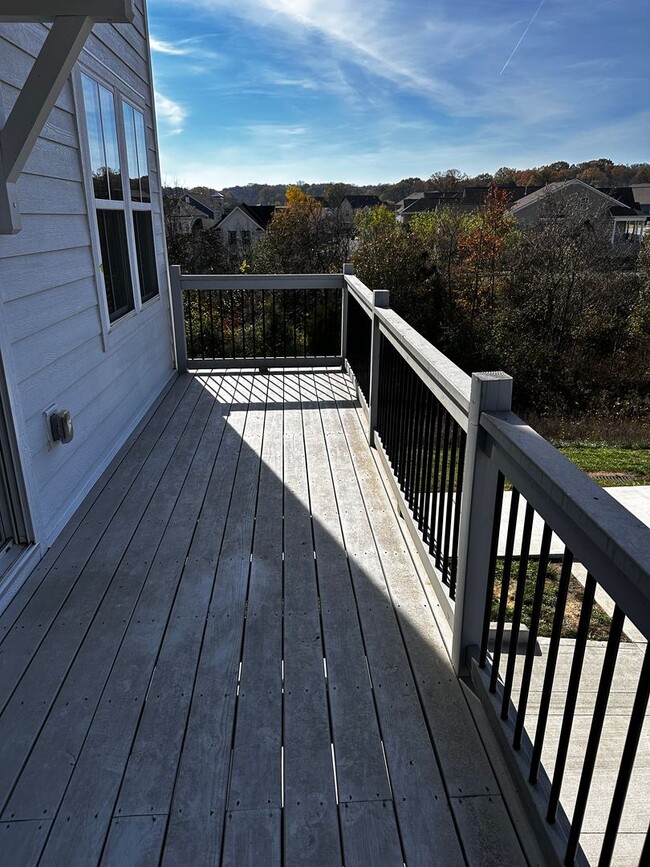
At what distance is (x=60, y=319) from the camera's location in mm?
2811

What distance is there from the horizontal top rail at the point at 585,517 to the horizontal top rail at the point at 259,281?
167 inches

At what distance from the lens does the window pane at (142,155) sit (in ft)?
15.1

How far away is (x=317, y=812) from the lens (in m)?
1.37

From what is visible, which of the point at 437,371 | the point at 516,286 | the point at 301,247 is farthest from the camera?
the point at 301,247

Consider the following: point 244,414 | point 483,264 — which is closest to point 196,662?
point 244,414

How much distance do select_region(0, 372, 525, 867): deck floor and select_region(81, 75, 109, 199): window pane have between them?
6.32 feet

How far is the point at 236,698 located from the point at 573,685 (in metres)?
1.02

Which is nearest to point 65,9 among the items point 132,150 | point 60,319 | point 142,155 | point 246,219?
point 60,319

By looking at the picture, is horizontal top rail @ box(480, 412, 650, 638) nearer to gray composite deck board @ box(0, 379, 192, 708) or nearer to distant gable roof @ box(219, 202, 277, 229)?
gray composite deck board @ box(0, 379, 192, 708)

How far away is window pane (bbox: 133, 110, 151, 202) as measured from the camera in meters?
4.60

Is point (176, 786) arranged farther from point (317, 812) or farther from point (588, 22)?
point (588, 22)

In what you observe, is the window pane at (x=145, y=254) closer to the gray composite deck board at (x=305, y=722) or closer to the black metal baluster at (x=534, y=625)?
the gray composite deck board at (x=305, y=722)

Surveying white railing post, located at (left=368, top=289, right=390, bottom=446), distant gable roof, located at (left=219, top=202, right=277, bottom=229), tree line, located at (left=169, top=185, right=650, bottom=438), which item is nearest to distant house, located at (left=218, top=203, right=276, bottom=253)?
distant gable roof, located at (left=219, top=202, right=277, bottom=229)

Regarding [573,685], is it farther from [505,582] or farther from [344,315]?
[344,315]
